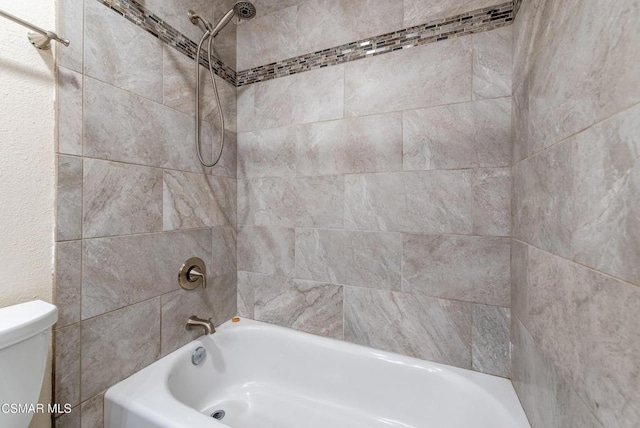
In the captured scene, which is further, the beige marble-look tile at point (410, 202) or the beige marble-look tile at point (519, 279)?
the beige marble-look tile at point (410, 202)

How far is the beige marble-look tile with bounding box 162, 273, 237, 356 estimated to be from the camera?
1.26 metres

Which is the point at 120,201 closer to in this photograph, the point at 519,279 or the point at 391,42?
the point at 391,42

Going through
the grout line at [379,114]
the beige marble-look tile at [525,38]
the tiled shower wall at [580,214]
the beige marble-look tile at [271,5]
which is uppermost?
the beige marble-look tile at [271,5]

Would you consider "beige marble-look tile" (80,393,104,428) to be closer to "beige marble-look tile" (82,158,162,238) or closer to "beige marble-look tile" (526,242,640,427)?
"beige marble-look tile" (82,158,162,238)

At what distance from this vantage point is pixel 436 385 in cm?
119

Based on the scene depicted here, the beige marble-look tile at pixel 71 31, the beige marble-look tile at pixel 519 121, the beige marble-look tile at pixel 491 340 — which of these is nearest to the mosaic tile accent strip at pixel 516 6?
the beige marble-look tile at pixel 519 121

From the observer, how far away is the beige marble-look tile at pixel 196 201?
49.6 inches

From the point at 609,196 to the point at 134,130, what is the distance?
4.81 ft

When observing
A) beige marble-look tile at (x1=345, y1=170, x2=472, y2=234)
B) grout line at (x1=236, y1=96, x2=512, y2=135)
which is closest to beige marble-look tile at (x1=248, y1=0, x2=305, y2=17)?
grout line at (x1=236, y1=96, x2=512, y2=135)

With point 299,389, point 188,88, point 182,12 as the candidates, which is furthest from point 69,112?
point 299,389

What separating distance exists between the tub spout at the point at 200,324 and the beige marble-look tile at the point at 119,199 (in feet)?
1.64

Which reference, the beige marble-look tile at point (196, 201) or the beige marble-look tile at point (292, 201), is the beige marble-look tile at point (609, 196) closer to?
the beige marble-look tile at point (292, 201)

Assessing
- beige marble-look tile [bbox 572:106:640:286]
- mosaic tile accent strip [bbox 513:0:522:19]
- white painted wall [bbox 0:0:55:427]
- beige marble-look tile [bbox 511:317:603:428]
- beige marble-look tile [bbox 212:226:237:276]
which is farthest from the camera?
beige marble-look tile [bbox 212:226:237:276]

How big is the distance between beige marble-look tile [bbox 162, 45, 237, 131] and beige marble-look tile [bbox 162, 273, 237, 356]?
0.91m
